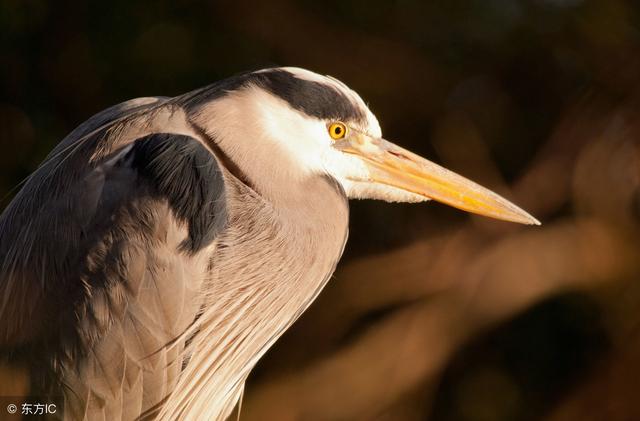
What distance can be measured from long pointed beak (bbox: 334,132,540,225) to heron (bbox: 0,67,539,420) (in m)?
0.07

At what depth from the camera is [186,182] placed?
5.59 feet

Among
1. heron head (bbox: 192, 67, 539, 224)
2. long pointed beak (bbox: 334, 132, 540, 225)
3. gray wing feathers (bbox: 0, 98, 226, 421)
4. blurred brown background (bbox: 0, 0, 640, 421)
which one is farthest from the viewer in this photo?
blurred brown background (bbox: 0, 0, 640, 421)

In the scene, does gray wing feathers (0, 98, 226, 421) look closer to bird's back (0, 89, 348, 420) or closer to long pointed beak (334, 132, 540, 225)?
bird's back (0, 89, 348, 420)

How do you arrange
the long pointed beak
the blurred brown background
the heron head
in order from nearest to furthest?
the heron head < the long pointed beak < the blurred brown background

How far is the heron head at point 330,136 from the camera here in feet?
5.97

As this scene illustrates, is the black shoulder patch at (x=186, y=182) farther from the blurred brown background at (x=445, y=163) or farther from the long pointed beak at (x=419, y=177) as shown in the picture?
the blurred brown background at (x=445, y=163)

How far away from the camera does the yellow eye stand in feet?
6.25

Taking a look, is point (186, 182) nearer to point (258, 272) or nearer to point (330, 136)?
point (258, 272)

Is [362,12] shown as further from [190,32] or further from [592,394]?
[592,394]

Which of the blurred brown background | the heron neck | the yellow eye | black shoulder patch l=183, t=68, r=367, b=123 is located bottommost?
the blurred brown background

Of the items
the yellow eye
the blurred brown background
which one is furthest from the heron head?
the blurred brown background

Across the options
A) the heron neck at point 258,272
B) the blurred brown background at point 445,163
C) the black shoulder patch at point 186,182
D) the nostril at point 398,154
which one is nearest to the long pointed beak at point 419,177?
the nostril at point 398,154

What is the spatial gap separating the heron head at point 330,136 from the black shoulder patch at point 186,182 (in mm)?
102

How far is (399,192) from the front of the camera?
2033mm
